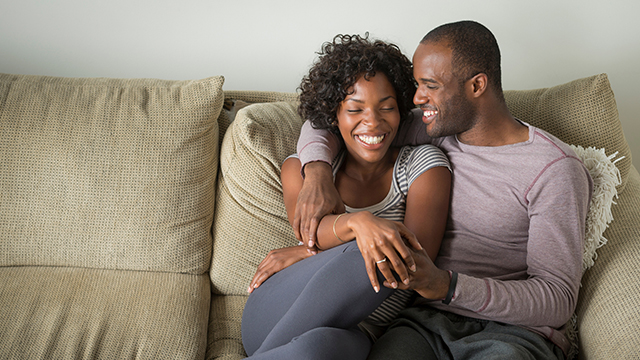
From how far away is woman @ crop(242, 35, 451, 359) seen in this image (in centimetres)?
95

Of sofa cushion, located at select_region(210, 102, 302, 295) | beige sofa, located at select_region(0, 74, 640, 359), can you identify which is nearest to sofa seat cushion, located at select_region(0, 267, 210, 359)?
beige sofa, located at select_region(0, 74, 640, 359)

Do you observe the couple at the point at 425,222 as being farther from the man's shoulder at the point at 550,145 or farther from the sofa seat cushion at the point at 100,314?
the sofa seat cushion at the point at 100,314

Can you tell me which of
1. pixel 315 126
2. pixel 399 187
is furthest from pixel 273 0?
pixel 399 187

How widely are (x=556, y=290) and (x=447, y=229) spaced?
31cm

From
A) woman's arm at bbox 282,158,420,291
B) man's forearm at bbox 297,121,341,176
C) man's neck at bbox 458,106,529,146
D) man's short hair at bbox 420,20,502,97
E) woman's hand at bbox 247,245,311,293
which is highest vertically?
man's short hair at bbox 420,20,502,97

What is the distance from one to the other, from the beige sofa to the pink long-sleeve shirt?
0.22 metres

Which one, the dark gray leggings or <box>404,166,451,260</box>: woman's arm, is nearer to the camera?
the dark gray leggings

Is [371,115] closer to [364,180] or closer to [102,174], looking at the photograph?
[364,180]

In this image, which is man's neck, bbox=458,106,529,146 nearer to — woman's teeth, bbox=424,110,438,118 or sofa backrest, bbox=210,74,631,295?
woman's teeth, bbox=424,110,438,118

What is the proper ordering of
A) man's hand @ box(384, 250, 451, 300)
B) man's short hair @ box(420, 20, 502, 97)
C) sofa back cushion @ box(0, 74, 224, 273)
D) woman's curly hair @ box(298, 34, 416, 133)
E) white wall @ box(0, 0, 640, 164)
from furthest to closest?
1. white wall @ box(0, 0, 640, 164)
2. sofa back cushion @ box(0, 74, 224, 273)
3. woman's curly hair @ box(298, 34, 416, 133)
4. man's short hair @ box(420, 20, 502, 97)
5. man's hand @ box(384, 250, 451, 300)

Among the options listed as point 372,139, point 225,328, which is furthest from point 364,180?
point 225,328

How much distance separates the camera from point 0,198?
4.26 ft

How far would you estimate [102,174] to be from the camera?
52.4 inches

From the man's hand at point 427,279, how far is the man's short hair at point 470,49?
472 mm
